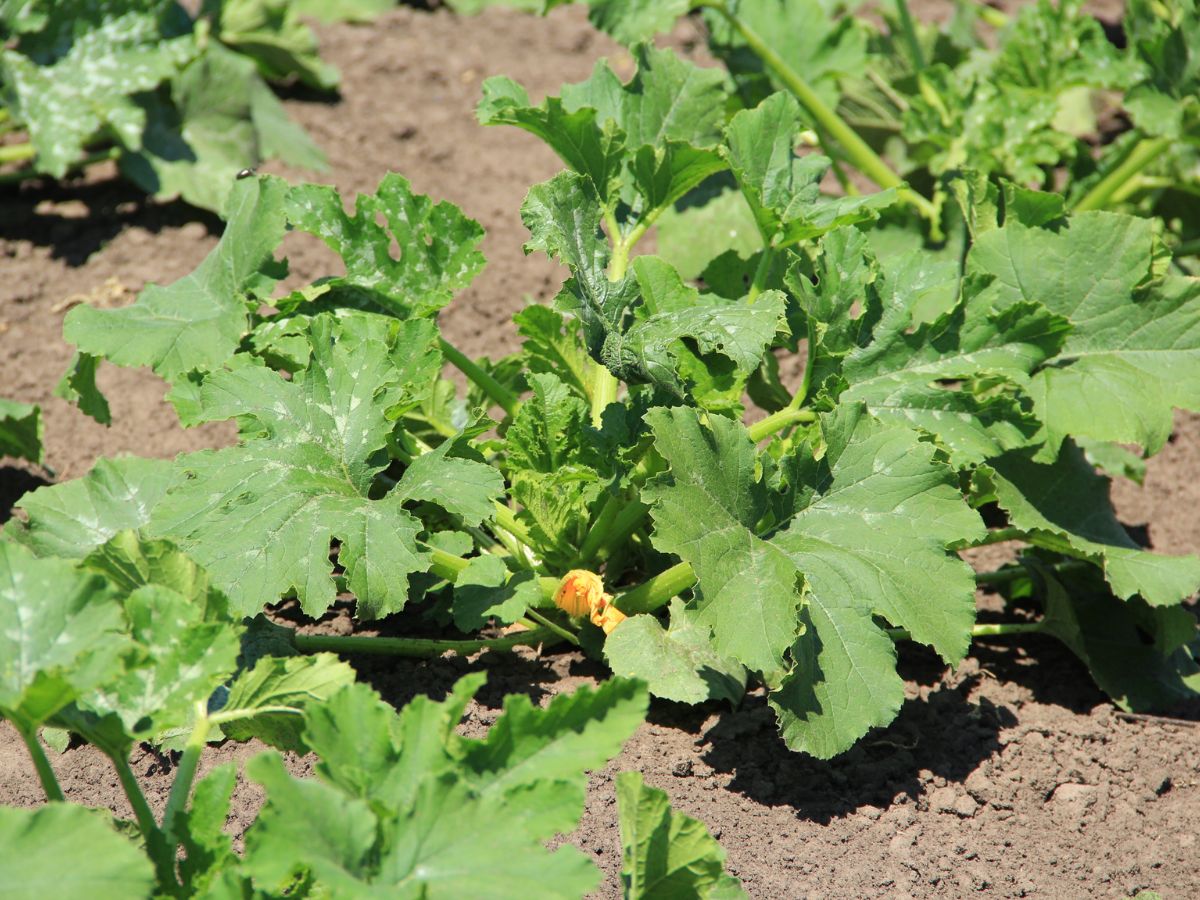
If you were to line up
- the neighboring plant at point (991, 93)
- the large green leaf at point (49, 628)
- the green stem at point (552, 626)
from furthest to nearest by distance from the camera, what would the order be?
the neighboring plant at point (991, 93) → the green stem at point (552, 626) → the large green leaf at point (49, 628)

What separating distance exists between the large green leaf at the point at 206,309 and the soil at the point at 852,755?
28.3 inches

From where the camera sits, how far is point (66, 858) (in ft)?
6.10

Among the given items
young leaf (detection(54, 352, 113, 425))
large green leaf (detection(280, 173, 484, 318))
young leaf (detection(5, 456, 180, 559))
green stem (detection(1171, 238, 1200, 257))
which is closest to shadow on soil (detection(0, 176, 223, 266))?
young leaf (detection(54, 352, 113, 425))

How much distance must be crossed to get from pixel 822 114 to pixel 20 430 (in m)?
2.75

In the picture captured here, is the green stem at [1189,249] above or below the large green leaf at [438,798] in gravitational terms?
below

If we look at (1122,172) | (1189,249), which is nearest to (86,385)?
(1122,172)

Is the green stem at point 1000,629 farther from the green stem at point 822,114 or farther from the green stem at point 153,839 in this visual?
the green stem at point 153,839

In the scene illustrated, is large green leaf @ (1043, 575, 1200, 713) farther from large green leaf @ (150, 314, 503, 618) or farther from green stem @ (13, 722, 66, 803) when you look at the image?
Answer: green stem @ (13, 722, 66, 803)

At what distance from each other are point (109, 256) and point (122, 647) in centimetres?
299

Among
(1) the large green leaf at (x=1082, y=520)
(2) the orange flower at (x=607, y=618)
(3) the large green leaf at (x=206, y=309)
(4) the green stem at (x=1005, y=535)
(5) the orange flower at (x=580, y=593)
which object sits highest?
(3) the large green leaf at (x=206, y=309)

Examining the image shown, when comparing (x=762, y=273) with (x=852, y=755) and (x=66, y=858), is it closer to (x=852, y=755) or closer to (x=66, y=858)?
(x=852, y=755)

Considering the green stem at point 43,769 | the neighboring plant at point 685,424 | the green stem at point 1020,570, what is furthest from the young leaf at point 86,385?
the green stem at point 1020,570

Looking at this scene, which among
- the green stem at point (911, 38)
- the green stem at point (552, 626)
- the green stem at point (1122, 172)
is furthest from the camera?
the green stem at point (911, 38)

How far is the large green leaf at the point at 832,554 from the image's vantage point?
2.67 metres
